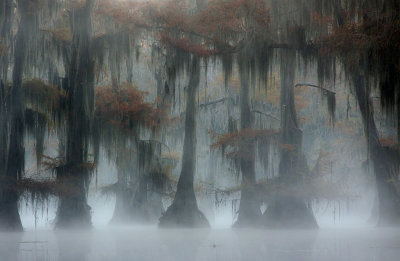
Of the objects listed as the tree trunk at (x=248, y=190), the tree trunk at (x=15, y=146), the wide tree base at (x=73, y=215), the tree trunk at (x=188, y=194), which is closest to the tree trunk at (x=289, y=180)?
the tree trunk at (x=248, y=190)

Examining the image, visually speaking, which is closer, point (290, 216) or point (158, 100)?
point (290, 216)

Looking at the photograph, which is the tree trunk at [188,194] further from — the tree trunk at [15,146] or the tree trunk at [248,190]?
the tree trunk at [15,146]

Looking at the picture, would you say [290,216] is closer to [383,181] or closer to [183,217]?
[183,217]

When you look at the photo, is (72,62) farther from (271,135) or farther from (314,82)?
(314,82)

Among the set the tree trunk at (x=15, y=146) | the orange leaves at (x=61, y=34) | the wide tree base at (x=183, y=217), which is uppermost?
the orange leaves at (x=61, y=34)

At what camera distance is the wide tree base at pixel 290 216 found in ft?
52.8

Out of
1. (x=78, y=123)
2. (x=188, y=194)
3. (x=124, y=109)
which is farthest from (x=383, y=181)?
(x=78, y=123)

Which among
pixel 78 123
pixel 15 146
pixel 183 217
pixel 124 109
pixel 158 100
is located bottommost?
pixel 183 217

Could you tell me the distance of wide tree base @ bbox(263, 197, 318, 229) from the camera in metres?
16.1

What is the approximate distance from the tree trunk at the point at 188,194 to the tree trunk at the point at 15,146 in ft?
14.5

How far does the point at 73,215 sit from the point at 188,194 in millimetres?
3425

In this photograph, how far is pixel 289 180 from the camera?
53.5ft

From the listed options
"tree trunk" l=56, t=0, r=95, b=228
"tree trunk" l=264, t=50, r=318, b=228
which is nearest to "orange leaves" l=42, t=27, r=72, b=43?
"tree trunk" l=56, t=0, r=95, b=228

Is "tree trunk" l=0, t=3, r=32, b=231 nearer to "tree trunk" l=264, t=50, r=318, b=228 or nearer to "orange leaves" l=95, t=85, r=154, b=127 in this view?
"orange leaves" l=95, t=85, r=154, b=127
